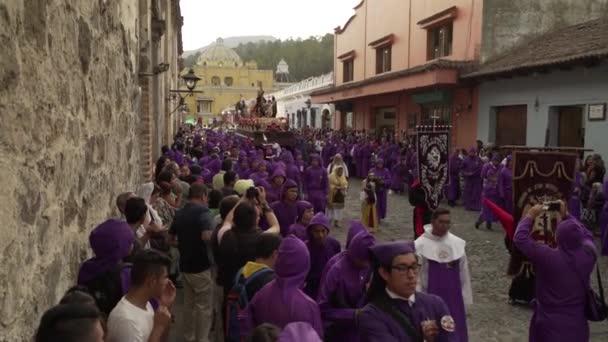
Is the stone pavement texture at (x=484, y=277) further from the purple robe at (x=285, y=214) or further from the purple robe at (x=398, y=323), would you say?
the purple robe at (x=398, y=323)

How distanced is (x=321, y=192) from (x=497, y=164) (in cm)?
469

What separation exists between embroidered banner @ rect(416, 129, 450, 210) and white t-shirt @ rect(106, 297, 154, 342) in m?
5.63

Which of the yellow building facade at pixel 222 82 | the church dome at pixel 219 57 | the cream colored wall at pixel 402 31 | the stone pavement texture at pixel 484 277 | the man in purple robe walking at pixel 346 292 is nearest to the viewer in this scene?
the man in purple robe walking at pixel 346 292

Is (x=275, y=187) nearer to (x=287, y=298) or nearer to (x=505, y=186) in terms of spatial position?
(x=287, y=298)

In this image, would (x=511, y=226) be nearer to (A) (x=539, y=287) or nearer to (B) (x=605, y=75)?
(A) (x=539, y=287)

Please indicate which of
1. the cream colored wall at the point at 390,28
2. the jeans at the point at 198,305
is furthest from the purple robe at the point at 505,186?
the cream colored wall at the point at 390,28

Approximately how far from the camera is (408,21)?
25.2m

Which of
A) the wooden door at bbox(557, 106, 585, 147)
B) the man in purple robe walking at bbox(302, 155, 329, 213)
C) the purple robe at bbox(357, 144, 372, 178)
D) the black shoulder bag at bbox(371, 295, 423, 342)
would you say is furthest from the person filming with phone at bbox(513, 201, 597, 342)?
the purple robe at bbox(357, 144, 372, 178)

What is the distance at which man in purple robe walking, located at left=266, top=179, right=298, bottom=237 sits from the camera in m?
7.19

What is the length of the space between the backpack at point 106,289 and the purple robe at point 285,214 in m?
3.73

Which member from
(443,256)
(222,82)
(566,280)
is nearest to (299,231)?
(443,256)

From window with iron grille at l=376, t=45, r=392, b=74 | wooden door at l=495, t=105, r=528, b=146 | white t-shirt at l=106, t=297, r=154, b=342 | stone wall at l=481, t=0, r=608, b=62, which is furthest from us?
window with iron grille at l=376, t=45, r=392, b=74

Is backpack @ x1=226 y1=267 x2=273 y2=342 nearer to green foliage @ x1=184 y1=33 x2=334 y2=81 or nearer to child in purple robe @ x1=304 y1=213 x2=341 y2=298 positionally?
child in purple robe @ x1=304 y1=213 x2=341 y2=298

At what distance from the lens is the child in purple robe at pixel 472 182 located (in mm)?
15469
